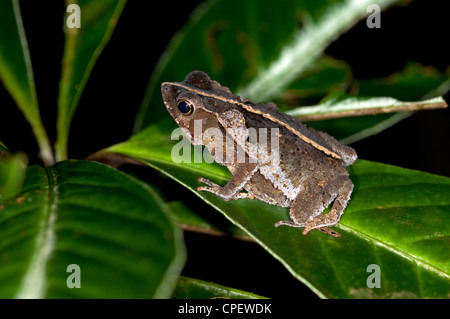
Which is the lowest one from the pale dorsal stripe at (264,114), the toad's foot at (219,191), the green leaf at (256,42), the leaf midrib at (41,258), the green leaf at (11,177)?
the leaf midrib at (41,258)

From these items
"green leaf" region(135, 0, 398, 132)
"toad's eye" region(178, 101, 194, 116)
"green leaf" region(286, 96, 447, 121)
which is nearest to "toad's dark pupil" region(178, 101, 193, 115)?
"toad's eye" region(178, 101, 194, 116)

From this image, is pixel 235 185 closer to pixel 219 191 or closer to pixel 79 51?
pixel 219 191

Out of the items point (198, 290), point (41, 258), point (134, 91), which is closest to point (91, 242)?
point (41, 258)

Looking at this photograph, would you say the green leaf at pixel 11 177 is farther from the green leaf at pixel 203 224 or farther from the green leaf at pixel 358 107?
the green leaf at pixel 358 107

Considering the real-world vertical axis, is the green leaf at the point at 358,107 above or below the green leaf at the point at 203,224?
above

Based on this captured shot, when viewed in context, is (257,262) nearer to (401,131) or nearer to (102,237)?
(102,237)

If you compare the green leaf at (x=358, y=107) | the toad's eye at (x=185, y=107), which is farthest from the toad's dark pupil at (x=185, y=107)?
the green leaf at (x=358, y=107)
